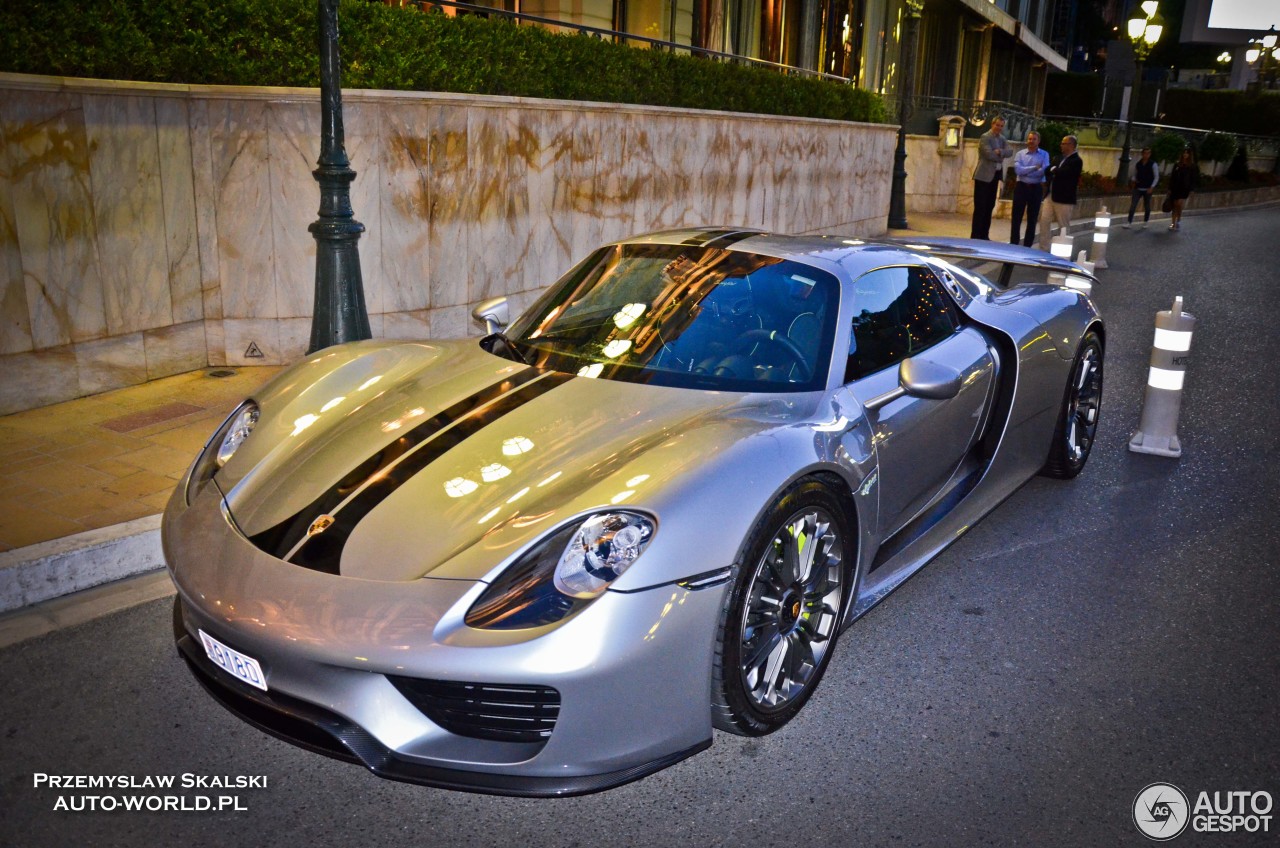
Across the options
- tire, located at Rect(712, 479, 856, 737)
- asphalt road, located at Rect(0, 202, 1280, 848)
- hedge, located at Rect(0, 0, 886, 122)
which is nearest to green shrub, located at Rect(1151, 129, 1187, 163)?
hedge, located at Rect(0, 0, 886, 122)

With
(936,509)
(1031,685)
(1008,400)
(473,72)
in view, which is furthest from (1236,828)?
(473,72)

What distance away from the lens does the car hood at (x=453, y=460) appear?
3.06 m

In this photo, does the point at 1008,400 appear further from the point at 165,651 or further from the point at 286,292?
the point at 286,292

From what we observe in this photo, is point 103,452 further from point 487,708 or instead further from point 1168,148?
point 1168,148

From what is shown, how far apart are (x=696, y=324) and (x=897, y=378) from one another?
0.80 m

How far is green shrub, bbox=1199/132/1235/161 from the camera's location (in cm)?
4059

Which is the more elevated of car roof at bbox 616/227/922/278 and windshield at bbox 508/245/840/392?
car roof at bbox 616/227/922/278

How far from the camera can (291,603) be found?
9.57ft

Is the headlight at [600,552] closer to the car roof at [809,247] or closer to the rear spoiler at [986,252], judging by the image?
the car roof at [809,247]

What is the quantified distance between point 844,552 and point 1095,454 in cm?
368

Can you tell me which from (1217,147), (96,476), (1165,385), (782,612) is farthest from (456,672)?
(1217,147)

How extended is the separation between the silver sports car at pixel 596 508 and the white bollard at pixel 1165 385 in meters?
A: 2.09

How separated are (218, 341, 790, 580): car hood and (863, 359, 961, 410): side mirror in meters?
0.52

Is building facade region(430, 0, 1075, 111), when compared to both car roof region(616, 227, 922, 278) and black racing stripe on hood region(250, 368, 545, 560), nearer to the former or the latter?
car roof region(616, 227, 922, 278)
